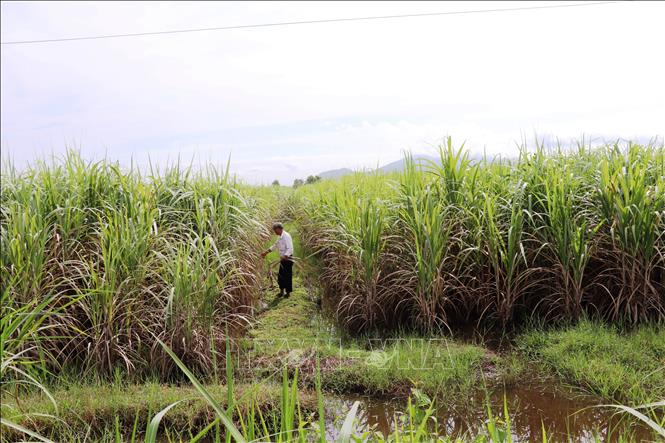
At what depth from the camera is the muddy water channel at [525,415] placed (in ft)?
10.6

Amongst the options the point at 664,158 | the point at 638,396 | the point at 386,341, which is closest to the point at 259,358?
the point at 386,341

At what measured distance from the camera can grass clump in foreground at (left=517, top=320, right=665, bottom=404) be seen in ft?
11.9

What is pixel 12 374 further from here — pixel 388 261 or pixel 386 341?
pixel 388 261

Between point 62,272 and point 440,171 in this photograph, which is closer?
point 62,272

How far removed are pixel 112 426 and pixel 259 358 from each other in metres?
1.30

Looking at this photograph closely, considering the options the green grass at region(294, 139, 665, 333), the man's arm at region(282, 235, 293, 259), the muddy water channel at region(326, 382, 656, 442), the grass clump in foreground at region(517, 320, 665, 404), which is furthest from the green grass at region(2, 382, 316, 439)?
the man's arm at region(282, 235, 293, 259)

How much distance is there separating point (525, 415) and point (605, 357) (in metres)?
0.98

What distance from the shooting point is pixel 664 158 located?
17.0 ft

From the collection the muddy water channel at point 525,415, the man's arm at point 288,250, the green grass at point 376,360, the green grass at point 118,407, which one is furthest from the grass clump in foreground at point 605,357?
the man's arm at point 288,250

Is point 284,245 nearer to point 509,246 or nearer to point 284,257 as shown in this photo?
point 284,257

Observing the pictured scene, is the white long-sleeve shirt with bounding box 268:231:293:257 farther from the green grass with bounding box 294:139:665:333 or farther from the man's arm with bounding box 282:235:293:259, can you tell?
the green grass with bounding box 294:139:665:333

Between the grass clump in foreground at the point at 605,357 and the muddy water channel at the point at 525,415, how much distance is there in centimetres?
19

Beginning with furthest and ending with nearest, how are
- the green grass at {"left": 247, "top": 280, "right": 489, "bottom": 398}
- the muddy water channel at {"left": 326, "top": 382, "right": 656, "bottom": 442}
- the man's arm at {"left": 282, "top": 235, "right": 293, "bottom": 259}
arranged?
the man's arm at {"left": 282, "top": 235, "right": 293, "bottom": 259} < the green grass at {"left": 247, "top": 280, "right": 489, "bottom": 398} < the muddy water channel at {"left": 326, "top": 382, "right": 656, "bottom": 442}

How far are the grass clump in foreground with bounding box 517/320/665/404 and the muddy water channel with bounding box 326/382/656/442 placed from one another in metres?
0.19
